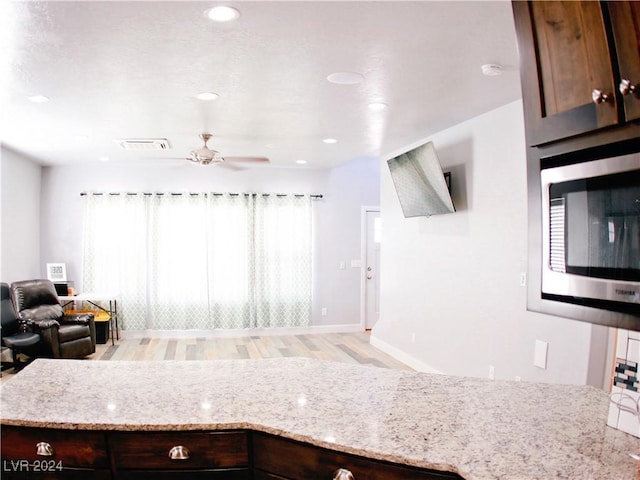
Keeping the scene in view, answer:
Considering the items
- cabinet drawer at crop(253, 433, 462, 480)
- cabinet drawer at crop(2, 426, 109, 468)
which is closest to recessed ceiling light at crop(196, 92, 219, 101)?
cabinet drawer at crop(2, 426, 109, 468)

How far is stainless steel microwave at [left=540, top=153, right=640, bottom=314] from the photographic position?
Answer: 1.07m

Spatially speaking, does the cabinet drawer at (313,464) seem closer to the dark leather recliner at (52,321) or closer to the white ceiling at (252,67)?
the white ceiling at (252,67)

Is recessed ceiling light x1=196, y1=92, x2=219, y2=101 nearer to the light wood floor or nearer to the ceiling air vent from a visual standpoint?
the ceiling air vent

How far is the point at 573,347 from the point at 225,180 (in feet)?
17.7

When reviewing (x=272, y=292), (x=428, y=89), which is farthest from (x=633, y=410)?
(x=272, y=292)

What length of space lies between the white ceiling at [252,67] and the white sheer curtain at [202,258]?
7.04 feet

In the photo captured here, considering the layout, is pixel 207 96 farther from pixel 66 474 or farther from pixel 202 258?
pixel 202 258

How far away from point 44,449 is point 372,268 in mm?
6610

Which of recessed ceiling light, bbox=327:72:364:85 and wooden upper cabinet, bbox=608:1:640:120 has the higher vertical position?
recessed ceiling light, bbox=327:72:364:85

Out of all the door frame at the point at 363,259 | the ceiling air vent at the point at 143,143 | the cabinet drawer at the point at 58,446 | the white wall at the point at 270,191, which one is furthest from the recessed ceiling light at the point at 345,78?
the door frame at the point at 363,259

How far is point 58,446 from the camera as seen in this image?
1.55 meters

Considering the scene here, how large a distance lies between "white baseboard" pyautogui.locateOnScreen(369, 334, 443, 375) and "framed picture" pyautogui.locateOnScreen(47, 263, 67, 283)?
4377 millimetres

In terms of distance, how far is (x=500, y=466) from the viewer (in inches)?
47.9

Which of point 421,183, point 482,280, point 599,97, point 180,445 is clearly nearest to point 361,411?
point 180,445
